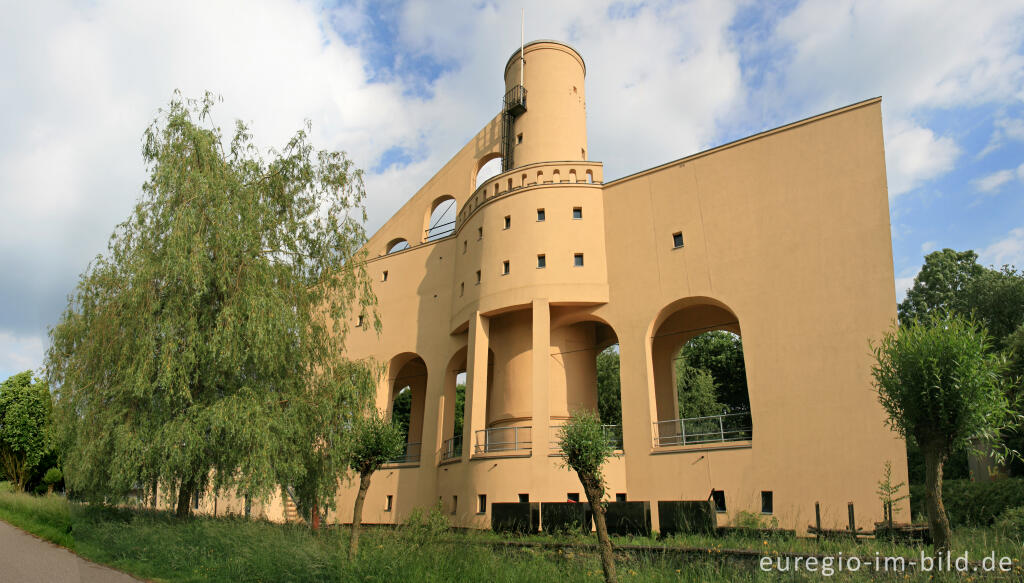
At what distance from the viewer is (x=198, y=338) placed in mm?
14406

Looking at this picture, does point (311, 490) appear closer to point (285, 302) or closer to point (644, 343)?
point (285, 302)

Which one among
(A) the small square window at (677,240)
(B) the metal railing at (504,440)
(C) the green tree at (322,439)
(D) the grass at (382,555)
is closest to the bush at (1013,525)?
(D) the grass at (382,555)

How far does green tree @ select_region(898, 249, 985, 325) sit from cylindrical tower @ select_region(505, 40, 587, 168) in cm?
2491

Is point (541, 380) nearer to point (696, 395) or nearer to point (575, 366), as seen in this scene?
point (575, 366)

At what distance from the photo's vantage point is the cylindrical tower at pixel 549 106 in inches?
1019

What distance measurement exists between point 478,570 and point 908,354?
26.6 ft

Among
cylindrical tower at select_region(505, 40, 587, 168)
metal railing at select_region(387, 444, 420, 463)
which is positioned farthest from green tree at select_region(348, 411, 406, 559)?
Answer: cylindrical tower at select_region(505, 40, 587, 168)

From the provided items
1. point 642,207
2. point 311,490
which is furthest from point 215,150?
point 642,207

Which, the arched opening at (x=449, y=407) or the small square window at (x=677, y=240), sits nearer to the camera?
the small square window at (x=677, y=240)

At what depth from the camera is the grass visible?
Result: 873 centimetres

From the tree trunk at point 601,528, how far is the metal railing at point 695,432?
7.21 metres

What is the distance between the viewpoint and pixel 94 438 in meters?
13.9

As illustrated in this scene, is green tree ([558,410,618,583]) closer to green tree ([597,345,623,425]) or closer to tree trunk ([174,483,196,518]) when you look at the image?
tree trunk ([174,483,196,518])

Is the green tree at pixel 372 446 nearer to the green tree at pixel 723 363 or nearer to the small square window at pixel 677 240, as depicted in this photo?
the small square window at pixel 677 240
